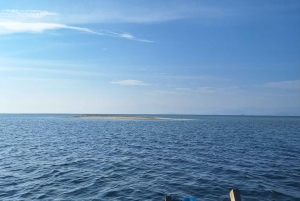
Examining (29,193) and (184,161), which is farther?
(184,161)

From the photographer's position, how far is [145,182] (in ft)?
65.5

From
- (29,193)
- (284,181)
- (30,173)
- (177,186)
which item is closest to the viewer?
(29,193)

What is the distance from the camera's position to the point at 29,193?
17.2 meters

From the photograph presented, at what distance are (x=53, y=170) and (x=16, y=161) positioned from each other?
725 centimetres

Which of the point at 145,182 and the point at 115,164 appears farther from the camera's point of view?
the point at 115,164

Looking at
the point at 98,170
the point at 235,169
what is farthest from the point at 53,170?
the point at 235,169

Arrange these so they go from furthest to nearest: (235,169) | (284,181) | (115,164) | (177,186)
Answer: (115,164) < (235,169) < (284,181) < (177,186)

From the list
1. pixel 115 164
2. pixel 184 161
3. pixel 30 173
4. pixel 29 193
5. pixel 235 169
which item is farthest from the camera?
pixel 184 161

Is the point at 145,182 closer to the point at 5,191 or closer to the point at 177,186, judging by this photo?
the point at 177,186

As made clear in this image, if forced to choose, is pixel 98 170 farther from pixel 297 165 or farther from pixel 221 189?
pixel 297 165

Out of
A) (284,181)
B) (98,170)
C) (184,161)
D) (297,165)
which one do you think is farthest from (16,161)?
(297,165)

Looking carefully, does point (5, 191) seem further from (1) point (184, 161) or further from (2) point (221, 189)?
(1) point (184, 161)

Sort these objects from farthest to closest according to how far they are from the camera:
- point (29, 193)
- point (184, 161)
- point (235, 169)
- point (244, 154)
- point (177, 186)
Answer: point (244, 154)
point (184, 161)
point (235, 169)
point (177, 186)
point (29, 193)

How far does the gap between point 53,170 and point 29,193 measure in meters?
6.50
